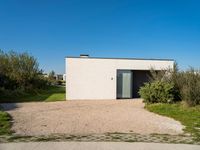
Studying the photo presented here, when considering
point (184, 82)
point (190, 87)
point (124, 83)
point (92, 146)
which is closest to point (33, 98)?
point (124, 83)

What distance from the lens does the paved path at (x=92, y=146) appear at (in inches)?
203

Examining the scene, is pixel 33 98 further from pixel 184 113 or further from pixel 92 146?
pixel 92 146

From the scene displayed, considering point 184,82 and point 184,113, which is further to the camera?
point 184,82

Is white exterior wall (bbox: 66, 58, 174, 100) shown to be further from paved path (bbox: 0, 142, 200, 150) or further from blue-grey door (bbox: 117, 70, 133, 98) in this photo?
paved path (bbox: 0, 142, 200, 150)

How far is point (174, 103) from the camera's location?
539 inches

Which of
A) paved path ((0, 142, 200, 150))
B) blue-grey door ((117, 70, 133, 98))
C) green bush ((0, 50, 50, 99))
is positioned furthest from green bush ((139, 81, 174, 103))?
green bush ((0, 50, 50, 99))

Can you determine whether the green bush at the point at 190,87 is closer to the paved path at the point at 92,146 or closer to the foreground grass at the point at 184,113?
the foreground grass at the point at 184,113

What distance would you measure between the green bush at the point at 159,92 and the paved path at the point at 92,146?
28.0ft

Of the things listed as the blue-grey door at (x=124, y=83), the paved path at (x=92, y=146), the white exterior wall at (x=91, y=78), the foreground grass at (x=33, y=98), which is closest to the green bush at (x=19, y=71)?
the foreground grass at (x=33, y=98)

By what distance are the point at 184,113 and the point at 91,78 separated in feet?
29.9

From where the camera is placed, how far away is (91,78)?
1855 centimetres

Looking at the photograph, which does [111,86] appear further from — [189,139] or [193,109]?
[189,139]

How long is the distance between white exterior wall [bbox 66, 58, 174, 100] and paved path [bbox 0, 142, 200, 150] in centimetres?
1276

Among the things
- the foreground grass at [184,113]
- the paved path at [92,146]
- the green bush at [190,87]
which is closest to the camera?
the paved path at [92,146]
